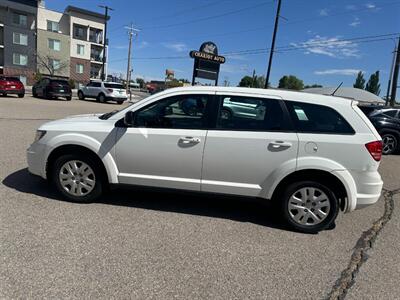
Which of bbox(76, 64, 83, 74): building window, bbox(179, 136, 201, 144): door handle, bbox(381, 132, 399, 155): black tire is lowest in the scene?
bbox(381, 132, 399, 155): black tire

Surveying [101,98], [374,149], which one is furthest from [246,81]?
[374,149]

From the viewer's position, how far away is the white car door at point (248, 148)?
4.15 m

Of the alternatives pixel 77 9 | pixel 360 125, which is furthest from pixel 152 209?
pixel 77 9

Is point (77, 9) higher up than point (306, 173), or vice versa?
point (77, 9)

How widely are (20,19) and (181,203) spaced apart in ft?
190

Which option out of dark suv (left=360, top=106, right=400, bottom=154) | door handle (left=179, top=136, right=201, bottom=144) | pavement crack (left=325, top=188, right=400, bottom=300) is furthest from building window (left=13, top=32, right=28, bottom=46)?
pavement crack (left=325, top=188, right=400, bottom=300)

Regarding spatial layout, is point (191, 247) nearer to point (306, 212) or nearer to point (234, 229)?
point (234, 229)

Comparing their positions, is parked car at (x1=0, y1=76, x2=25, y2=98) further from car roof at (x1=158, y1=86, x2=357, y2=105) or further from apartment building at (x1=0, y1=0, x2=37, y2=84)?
apartment building at (x1=0, y1=0, x2=37, y2=84)

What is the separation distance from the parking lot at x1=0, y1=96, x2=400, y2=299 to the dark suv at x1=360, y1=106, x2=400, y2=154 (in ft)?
22.0

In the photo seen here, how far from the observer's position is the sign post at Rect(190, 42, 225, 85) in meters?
17.5

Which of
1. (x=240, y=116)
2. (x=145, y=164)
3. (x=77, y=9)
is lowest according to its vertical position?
(x=145, y=164)

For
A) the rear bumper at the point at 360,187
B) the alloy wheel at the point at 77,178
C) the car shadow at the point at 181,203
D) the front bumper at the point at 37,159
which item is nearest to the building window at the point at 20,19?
the car shadow at the point at 181,203

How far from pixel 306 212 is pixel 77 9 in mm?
62622

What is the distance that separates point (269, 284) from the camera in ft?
10.1
